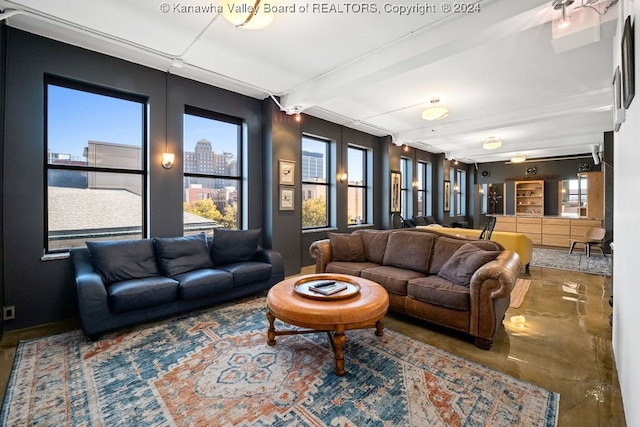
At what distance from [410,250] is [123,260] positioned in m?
3.36

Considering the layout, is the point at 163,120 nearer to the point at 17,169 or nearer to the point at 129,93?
the point at 129,93

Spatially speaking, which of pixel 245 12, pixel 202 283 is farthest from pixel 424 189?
pixel 245 12

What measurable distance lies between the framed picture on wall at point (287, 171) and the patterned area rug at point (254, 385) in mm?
2799

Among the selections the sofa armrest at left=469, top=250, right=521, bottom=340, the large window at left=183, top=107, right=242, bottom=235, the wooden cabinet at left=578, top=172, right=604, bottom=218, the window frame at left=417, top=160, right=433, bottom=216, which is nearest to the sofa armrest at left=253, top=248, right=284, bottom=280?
the large window at left=183, top=107, right=242, bottom=235

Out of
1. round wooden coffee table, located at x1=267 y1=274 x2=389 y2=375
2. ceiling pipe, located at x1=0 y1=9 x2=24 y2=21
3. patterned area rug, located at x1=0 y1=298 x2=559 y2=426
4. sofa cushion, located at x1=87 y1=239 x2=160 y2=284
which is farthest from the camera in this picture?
sofa cushion, located at x1=87 y1=239 x2=160 y2=284

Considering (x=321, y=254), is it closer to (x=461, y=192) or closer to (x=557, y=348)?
(x=557, y=348)

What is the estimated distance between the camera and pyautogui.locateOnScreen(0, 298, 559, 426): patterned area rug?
1.73 metres

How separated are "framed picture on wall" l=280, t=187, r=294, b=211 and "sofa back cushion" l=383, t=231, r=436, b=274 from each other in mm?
1898

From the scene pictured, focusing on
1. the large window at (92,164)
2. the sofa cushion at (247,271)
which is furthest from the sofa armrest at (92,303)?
the sofa cushion at (247,271)

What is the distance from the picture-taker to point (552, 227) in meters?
8.35

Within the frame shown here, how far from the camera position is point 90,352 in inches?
97.1

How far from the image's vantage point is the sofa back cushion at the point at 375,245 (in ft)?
13.3

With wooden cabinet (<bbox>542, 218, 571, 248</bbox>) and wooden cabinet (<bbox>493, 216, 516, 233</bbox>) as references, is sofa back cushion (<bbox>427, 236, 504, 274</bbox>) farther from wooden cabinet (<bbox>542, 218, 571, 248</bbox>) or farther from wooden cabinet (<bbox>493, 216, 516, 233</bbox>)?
wooden cabinet (<bbox>493, 216, 516, 233</bbox>)

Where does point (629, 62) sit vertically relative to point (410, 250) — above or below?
above
